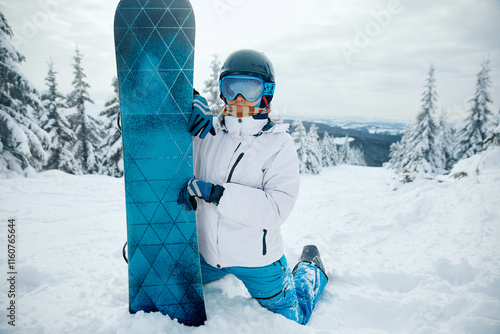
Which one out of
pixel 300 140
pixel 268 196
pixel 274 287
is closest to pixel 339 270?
pixel 274 287

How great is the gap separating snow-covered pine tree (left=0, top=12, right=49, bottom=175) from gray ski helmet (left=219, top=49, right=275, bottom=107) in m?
12.3

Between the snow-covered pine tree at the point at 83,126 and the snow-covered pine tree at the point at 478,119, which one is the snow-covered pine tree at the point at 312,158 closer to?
the snow-covered pine tree at the point at 478,119

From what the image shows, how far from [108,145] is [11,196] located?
38.3 feet

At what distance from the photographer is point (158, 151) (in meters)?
2.18

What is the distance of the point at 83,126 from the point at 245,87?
68.9 ft

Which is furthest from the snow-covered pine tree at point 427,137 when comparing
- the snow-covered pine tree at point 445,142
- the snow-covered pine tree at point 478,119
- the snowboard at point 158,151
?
the snowboard at point 158,151

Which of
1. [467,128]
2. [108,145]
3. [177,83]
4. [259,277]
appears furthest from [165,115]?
[467,128]

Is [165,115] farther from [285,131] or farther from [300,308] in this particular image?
[300,308]

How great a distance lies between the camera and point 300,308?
2.60 metres

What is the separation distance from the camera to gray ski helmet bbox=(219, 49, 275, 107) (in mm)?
2262

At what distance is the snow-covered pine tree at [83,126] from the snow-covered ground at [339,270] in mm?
14777

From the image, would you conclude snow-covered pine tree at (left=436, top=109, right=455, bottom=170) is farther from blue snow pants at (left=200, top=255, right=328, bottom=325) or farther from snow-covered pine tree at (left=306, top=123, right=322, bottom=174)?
blue snow pants at (left=200, top=255, right=328, bottom=325)

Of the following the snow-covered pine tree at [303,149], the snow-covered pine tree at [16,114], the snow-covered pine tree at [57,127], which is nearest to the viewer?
the snow-covered pine tree at [16,114]

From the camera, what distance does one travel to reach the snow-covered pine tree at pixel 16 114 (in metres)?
10.4
